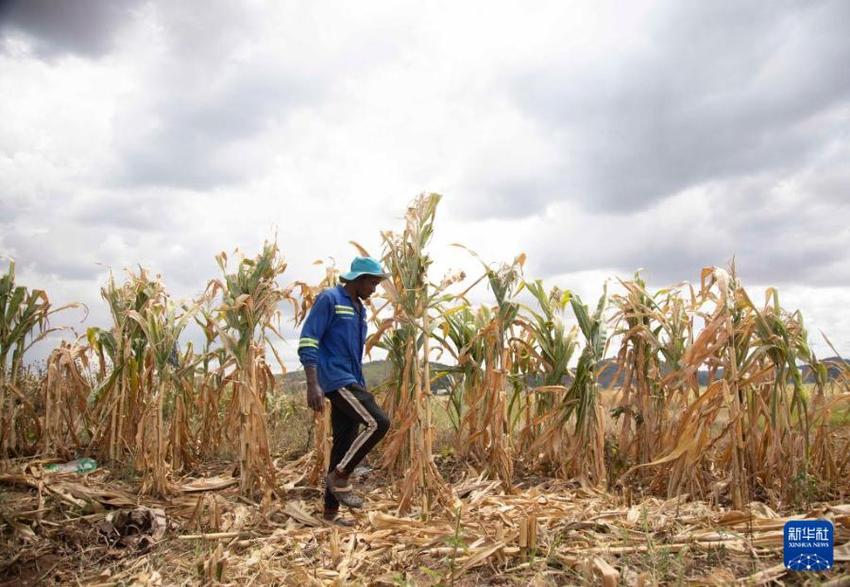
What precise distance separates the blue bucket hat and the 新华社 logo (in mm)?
3307

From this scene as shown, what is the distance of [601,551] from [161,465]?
13.3ft

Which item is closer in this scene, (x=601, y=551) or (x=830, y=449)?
(x=601, y=551)

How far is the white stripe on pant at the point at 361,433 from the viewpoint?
16.1ft

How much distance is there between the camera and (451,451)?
716 cm

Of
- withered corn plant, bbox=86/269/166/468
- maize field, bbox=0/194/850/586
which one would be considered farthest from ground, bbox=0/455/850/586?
withered corn plant, bbox=86/269/166/468

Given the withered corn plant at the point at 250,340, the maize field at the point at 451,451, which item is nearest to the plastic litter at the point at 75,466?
the maize field at the point at 451,451

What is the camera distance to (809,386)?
18.0 feet

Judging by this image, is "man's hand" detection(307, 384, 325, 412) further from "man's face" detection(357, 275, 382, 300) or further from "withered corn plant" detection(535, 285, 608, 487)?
"withered corn plant" detection(535, 285, 608, 487)

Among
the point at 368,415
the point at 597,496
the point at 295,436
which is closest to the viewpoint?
the point at 368,415

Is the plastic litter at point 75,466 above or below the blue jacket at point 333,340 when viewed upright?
below

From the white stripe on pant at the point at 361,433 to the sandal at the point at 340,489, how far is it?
0.08 m

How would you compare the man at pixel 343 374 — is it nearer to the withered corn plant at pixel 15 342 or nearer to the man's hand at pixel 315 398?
the man's hand at pixel 315 398

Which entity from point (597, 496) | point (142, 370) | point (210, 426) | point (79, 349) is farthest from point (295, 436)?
point (597, 496)

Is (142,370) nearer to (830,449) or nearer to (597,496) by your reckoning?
(597,496)
